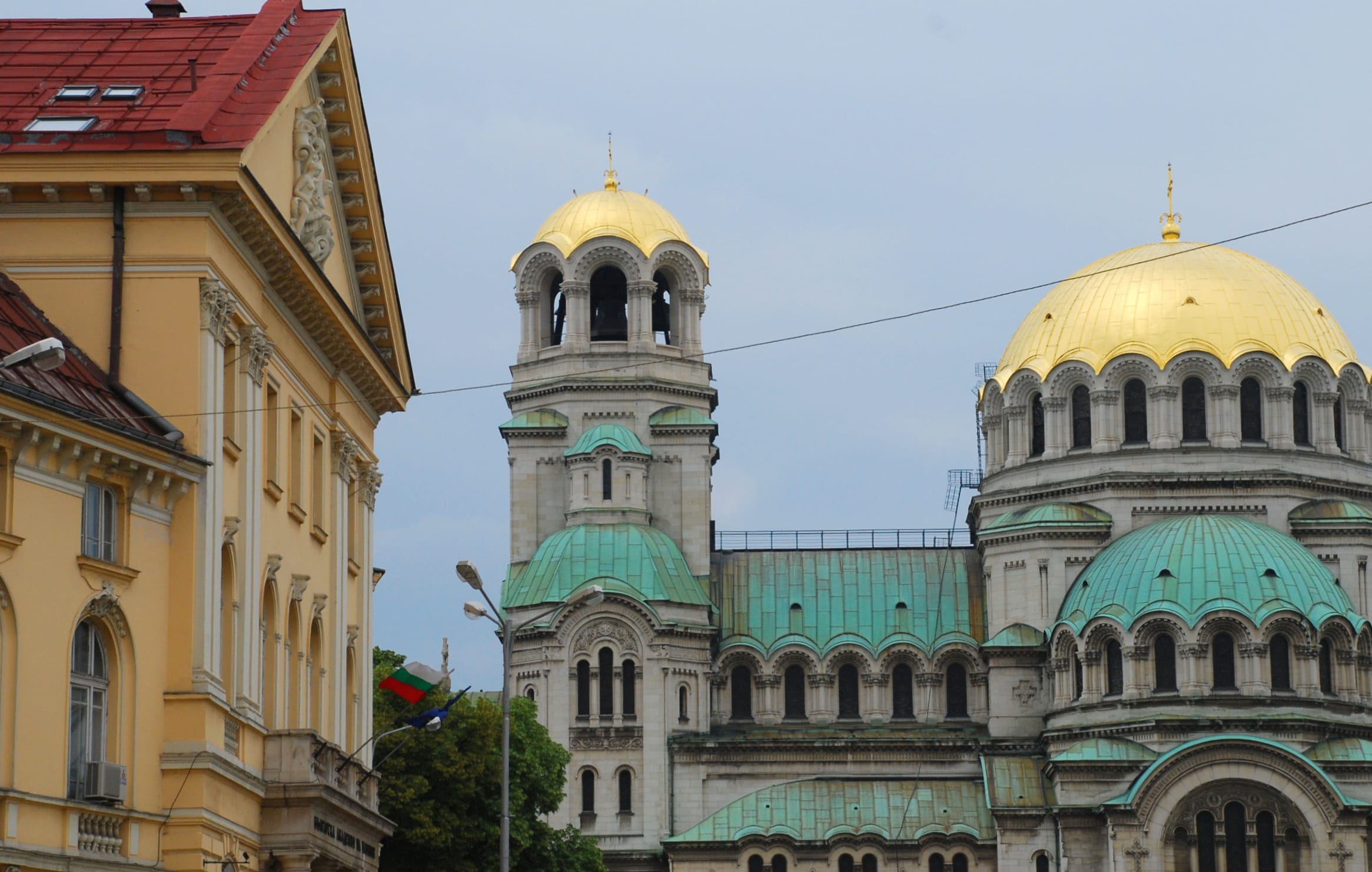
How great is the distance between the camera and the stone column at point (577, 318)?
94.2m

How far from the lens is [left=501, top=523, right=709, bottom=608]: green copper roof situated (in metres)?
90.1

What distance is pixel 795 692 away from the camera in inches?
3691

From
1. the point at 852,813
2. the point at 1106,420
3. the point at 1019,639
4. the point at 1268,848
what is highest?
the point at 1106,420

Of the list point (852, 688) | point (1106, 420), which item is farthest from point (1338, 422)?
point (852, 688)

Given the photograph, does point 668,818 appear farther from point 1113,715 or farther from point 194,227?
point 194,227

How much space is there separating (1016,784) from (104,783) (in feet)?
198

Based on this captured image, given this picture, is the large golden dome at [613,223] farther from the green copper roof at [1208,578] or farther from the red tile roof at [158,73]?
the red tile roof at [158,73]

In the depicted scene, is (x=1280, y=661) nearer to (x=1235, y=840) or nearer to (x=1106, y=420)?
(x=1235, y=840)

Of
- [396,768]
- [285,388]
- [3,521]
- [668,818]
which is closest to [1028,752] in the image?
[668,818]

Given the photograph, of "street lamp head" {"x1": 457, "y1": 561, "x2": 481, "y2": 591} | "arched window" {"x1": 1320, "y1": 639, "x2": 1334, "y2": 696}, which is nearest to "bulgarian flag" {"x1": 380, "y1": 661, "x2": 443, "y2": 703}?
"street lamp head" {"x1": 457, "y1": 561, "x2": 481, "y2": 591}

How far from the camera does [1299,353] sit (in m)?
92.9

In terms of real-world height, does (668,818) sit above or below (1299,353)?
below

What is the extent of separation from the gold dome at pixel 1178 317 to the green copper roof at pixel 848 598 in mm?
7391

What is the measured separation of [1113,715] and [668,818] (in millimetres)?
14774
